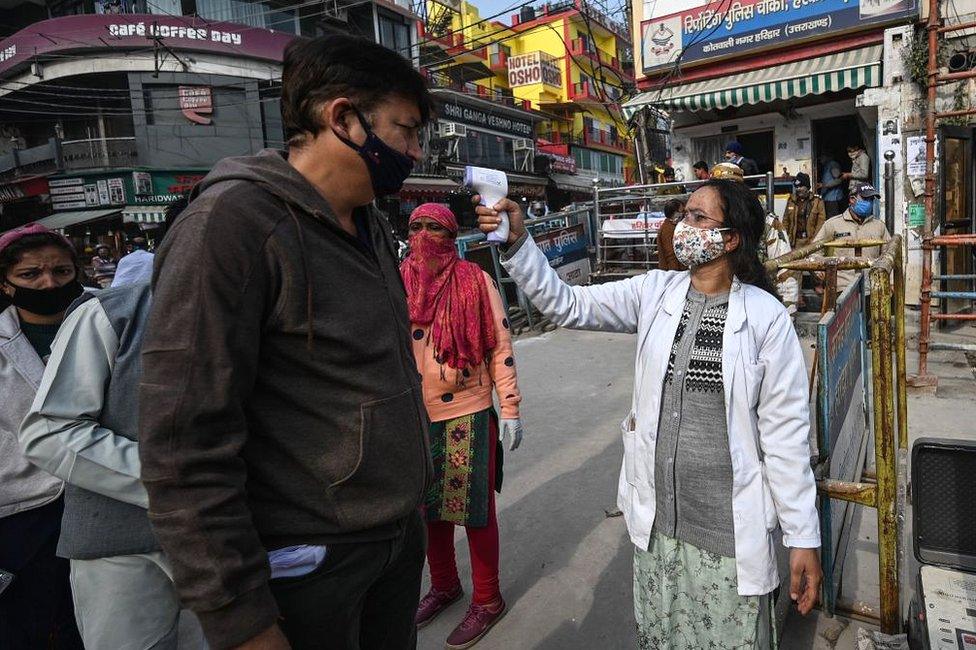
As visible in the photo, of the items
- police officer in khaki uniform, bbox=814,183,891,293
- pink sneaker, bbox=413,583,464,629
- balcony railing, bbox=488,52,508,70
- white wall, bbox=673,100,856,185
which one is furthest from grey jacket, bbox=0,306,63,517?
balcony railing, bbox=488,52,508,70

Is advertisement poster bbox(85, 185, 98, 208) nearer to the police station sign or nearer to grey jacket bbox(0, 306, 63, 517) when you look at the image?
grey jacket bbox(0, 306, 63, 517)

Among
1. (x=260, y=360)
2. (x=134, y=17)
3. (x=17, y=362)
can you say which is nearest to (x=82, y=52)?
(x=134, y=17)

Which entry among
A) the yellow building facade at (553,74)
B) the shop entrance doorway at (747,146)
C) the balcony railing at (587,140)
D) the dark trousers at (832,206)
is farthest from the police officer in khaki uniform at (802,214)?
the balcony railing at (587,140)

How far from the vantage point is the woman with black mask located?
6.59ft

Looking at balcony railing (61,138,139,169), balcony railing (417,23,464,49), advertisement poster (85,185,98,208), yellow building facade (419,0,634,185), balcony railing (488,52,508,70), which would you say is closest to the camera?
advertisement poster (85,185,98,208)

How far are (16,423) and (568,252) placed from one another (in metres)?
8.55

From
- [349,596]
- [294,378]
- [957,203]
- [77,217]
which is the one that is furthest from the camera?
[77,217]

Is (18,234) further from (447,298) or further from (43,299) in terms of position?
(447,298)

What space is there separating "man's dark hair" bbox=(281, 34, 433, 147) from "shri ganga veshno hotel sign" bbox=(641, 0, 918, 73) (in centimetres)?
1112

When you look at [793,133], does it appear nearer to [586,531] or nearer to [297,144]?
[586,531]

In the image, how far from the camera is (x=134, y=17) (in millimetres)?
19250

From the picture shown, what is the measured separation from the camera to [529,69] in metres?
36.2

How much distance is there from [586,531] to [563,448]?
1216 mm

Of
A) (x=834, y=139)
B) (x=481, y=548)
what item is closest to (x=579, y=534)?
(x=481, y=548)
